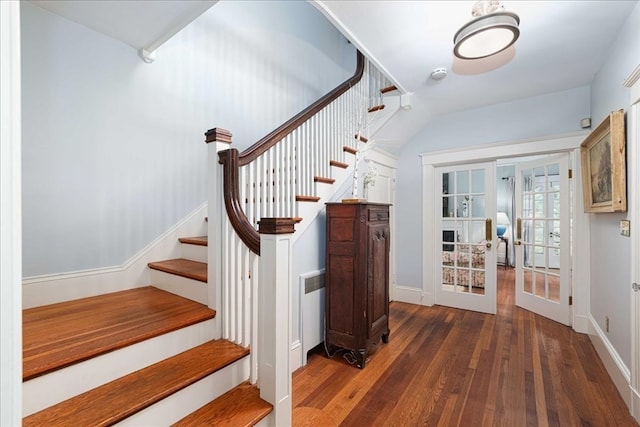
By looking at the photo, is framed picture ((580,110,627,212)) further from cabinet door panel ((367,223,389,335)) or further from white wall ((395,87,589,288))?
cabinet door panel ((367,223,389,335))

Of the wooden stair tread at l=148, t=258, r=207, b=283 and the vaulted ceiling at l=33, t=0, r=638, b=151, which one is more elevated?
the vaulted ceiling at l=33, t=0, r=638, b=151

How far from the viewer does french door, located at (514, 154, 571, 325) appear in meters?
3.36

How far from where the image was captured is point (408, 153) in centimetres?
434

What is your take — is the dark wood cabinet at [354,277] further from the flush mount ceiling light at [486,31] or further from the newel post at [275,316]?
the flush mount ceiling light at [486,31]

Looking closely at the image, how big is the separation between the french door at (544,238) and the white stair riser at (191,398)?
3.81 meters

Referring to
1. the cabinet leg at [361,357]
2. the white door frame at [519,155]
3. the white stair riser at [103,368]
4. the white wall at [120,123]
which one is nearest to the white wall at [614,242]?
the white door frame at [519,155]

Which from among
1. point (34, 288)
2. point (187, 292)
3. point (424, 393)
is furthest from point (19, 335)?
point (424, 393)

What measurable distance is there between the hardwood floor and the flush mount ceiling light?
2.49 m

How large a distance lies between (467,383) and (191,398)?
2042 mm

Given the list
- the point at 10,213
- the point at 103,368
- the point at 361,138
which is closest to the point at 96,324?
the point at 103,368

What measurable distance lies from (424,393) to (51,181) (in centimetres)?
315

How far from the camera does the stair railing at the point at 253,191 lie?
1.69m

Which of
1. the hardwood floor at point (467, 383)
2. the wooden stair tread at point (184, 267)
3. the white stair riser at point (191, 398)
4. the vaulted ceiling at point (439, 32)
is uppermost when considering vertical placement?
the vaulted ceiling at point (439, 32)

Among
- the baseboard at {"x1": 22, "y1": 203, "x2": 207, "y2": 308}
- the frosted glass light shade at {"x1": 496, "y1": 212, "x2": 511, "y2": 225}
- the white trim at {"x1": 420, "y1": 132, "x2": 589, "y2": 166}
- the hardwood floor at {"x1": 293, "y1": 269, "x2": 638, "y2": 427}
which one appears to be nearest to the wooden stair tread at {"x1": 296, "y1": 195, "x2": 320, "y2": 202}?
the baseboard at {"x1": 22, "y1": 203, "x2": 207, "y2": 308}
